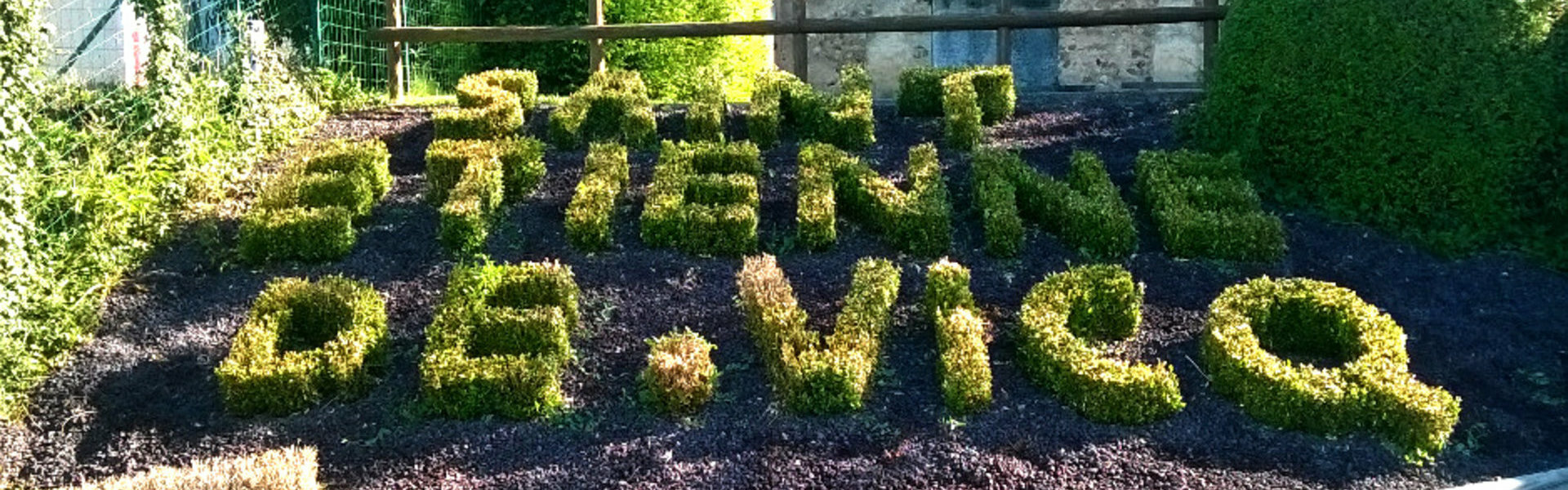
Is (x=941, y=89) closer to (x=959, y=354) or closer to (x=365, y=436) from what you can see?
(x=959, y=354)

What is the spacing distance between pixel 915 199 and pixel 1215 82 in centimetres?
219

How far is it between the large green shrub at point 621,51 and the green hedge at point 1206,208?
464 centimetres

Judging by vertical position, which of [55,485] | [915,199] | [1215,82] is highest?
[1215,82]

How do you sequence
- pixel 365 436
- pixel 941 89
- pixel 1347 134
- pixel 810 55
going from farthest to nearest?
pixel 810 55, pixel 941 89, pixel 1347 134, pixel 365 436

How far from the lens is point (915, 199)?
7035 mm

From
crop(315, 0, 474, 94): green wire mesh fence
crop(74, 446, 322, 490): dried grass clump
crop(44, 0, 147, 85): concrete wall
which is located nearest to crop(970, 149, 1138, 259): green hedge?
crop(74, 446, 322, 490): dried grass clump

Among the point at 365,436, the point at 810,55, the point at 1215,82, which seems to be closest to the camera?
the point at 365,436

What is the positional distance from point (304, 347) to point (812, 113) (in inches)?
132

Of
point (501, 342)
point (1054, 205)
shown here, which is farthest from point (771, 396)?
point (1054, 205)

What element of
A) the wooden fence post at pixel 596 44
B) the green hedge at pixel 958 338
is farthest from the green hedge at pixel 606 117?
the green hedge at pixel 958 338

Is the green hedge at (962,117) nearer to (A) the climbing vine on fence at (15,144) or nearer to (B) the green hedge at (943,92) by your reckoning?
(B) the green hedge at (943,92)

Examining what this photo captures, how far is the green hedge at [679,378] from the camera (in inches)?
217

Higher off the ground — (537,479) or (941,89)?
(941,89)

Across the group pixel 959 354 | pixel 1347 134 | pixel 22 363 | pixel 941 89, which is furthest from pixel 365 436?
pixel 1347 134
